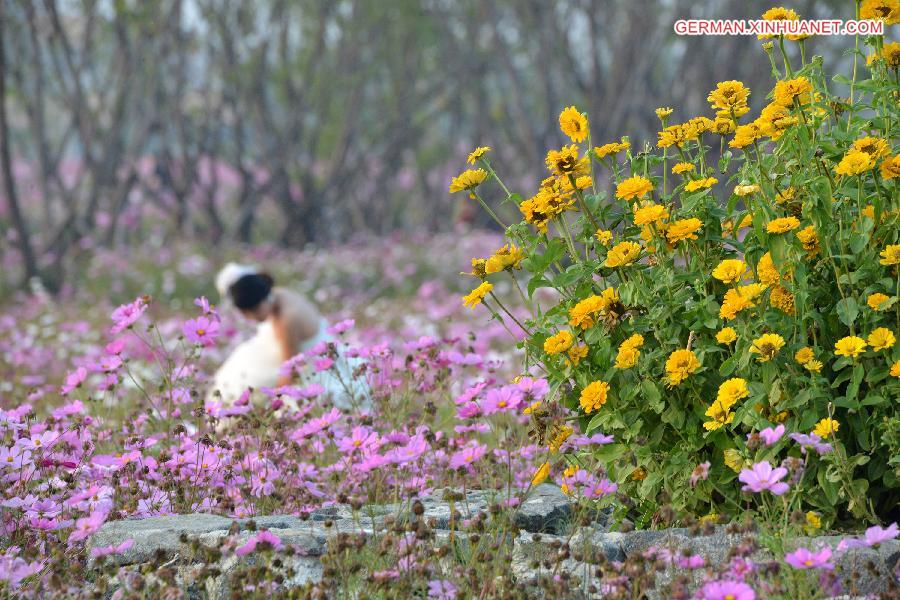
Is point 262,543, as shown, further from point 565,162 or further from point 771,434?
point 565,162

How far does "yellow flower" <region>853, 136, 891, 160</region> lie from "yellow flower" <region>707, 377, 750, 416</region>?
61 centimetres

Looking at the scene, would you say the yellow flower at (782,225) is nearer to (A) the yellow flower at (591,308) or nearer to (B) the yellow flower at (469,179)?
(A) the yellow flower at (591,308)

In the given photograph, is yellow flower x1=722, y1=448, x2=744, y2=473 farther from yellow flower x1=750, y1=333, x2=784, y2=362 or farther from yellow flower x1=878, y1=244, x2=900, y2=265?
yellow flower x1=878, y1=244, x2=900, y2=265

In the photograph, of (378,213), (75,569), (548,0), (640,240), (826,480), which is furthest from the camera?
(378,213)

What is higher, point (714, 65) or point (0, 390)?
point (714, 65)

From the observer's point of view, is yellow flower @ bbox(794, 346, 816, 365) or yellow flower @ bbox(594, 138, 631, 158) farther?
yellow flower @ bbox(594, 138, 631, 158)

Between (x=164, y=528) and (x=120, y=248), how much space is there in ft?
36.8

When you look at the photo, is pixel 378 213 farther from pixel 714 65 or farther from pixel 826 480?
pixel 826 480

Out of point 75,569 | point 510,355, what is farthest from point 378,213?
point 75,569

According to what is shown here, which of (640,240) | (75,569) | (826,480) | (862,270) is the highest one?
(640,240)

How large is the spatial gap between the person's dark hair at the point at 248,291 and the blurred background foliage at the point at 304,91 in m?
5.57

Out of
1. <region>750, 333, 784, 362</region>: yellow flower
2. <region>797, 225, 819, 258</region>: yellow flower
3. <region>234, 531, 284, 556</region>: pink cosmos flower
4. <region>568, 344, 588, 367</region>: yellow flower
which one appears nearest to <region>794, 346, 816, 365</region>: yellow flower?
<region>750, 333, 784, 362</region>: yellow flower

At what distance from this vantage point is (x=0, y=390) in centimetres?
592

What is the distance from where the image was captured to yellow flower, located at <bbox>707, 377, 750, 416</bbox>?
8.48ft
